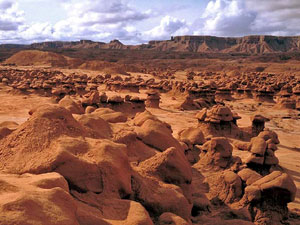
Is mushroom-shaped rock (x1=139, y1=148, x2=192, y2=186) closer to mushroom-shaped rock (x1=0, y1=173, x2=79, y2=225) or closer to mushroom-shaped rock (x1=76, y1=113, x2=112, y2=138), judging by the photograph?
mushroom-shaped rock (x1=76, y1=113, x2=112, y2=138)

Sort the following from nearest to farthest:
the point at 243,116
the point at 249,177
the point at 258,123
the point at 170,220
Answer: the point at 170,220 < the point at 249,177 < the point at 258,123 < the point at 243,116

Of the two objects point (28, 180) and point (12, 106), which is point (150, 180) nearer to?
point (28, 180)

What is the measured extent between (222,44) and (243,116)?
389 ft

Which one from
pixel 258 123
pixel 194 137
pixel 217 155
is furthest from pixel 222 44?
pixel 217 155

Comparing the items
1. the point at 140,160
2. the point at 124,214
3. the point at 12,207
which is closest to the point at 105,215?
the point at 124,214

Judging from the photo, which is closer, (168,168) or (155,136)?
(168,168)

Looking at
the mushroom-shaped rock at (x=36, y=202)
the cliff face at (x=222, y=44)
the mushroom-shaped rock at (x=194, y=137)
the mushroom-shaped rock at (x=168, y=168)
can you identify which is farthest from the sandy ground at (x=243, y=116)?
the cliff face at (x=222, y=44)

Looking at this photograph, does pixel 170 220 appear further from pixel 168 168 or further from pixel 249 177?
pixel 249 177

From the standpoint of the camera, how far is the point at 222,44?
131625 mm

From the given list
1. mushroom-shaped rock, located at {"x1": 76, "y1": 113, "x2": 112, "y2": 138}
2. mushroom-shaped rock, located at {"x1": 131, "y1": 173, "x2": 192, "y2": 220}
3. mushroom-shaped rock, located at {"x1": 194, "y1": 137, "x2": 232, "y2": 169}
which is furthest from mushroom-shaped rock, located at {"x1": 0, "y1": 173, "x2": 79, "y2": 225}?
mushroom-shaped rock, located at {"x1": 194, "y1": 137, "x2": 232, "y2": 169}

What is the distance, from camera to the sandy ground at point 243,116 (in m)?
11.0

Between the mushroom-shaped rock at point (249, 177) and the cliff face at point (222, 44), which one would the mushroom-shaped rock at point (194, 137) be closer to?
the mushroom-shaped rock at point (249, 177)

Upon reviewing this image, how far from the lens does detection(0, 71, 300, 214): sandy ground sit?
1099 centimetres

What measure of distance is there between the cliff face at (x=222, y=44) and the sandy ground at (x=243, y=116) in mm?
103518
